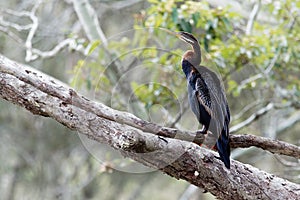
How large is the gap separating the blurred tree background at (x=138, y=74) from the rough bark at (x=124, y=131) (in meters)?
0.14

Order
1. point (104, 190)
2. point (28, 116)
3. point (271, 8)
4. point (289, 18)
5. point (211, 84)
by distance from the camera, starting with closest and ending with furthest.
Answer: point (211, 84) < point (271, 8) < point (289, 18) < point (28, 116) < point (104, 190)

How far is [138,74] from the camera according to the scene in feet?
7.91

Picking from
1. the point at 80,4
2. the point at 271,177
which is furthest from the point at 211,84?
the point at 80,4

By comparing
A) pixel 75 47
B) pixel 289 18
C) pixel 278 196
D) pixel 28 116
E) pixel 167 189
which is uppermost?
pixel 278 196

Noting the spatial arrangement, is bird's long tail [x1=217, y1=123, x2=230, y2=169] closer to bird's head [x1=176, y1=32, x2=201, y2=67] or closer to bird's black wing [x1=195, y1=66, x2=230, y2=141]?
bird's black wing [x1=195, y1=66, x2=230, y2=141]

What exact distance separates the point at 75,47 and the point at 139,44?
642 millimetres

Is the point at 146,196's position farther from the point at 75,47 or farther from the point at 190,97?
the point at 190,97

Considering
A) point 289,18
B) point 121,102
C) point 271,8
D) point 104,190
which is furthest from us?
point 104,190

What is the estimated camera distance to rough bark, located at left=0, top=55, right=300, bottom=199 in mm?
1772

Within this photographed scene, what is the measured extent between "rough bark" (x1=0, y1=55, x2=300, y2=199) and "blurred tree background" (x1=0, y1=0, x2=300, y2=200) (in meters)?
0.14

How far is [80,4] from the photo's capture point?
14.7 feet

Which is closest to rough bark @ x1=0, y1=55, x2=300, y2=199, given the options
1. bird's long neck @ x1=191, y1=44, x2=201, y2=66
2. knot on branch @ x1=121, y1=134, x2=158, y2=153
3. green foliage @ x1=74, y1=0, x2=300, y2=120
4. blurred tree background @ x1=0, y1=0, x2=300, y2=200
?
knot on branch @ x1=121, y1=134, x2=158, y2=153

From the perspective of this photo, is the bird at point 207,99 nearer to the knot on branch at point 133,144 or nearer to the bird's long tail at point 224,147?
the bird's long tail at point 224,147

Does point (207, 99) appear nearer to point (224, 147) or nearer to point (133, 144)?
point (224, 147)
